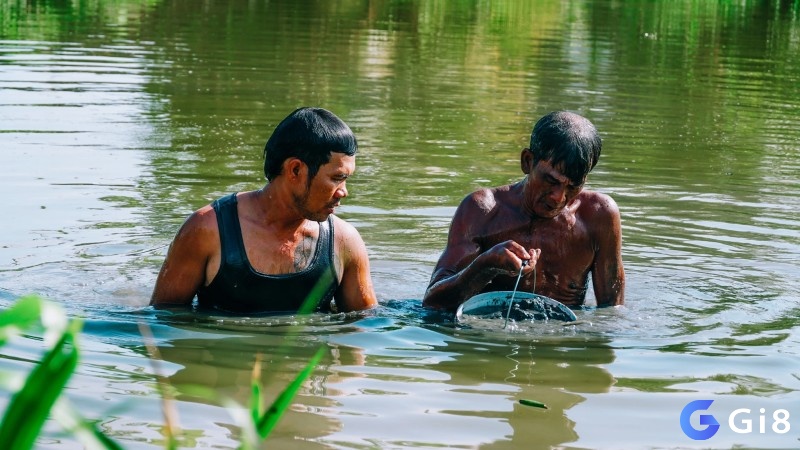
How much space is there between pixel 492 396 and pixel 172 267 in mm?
1622

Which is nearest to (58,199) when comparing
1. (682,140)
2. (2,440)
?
(682,140)

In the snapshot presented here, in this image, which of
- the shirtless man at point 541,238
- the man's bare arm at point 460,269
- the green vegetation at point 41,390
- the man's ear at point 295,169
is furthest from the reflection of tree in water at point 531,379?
the green vegetation at point 41,390

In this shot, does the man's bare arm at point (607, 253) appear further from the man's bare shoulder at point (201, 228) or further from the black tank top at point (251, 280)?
the man's bare shoulder at point (201, 228)

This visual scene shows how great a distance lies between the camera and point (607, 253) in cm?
570

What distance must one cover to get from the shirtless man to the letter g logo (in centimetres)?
118

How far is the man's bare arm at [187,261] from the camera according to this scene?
518 cm

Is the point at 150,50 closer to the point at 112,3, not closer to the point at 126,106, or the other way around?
the point at 126,106

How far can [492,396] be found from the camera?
4.55 metres

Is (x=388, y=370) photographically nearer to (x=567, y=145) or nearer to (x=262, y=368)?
(x=262, y=368)

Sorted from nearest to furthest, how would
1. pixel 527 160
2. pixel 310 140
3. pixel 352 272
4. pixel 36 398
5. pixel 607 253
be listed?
pixel 36 398
pixel 310 140
pixel 527 160
pixel 352 272
pixel 607 253

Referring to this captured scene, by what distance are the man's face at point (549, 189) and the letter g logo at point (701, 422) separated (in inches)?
46.4

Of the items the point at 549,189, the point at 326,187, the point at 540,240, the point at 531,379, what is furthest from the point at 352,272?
the point at 531,379

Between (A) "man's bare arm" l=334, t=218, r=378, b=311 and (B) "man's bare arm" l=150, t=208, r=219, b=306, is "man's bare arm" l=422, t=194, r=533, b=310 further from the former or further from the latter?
(B) "man's bare arm" l=150, t=208, r=219, b=306

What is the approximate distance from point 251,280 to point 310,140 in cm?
73
